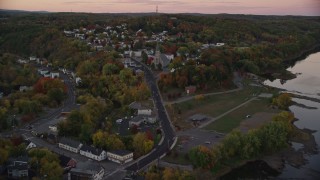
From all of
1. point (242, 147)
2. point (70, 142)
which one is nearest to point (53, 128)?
point (70, 142)

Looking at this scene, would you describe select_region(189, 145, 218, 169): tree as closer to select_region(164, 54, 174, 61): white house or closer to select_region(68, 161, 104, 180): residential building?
select_region(68, 161, 104, 180): residential building

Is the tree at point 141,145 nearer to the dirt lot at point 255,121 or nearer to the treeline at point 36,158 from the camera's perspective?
the treeline at point 36,158

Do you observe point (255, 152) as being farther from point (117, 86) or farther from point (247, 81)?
point (247, 81)

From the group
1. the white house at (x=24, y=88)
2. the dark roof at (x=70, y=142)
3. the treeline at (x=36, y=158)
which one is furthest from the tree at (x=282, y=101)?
the white house at (x=24, y=88)

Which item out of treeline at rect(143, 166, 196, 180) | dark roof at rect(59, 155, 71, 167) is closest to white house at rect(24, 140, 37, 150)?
dark roof at rect(59, 155, 71, 167)

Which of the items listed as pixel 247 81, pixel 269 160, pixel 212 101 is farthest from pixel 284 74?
pixel 269 160

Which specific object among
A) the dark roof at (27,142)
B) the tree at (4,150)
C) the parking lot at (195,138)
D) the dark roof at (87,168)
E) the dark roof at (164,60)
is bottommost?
the parking lot at (195,138)
